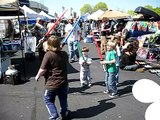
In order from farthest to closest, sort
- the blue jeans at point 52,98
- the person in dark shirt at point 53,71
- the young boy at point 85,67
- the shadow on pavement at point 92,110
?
the young boy at point 85,67 → the shadow on pavement at point 92,110 → the blue jeans at point 52,98 → the person in dark shirt at point 53,71

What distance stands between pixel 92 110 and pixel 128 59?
16.7ft

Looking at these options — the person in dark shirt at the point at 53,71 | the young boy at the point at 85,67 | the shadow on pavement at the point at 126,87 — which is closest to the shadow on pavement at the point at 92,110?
the person in dark shirt at the point at 53,71

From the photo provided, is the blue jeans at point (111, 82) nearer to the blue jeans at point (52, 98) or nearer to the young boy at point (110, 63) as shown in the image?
the young boy at point (110, 63)

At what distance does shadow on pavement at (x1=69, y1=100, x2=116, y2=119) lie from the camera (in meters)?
5.60

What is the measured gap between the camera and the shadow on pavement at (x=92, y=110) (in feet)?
18.4

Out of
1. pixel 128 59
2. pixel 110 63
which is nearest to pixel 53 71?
pixel 110 63

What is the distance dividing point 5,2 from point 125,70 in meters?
4.93

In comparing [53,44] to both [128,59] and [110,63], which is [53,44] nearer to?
[110,63]

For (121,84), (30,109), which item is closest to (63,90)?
(30,109)

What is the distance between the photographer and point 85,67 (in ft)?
24.7

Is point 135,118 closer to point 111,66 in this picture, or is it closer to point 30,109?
point 111,66

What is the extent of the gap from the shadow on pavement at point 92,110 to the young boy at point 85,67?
137 centimetres

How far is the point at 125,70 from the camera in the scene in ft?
33.9

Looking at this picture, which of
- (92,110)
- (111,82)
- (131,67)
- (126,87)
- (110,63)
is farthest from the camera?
(131,67)
